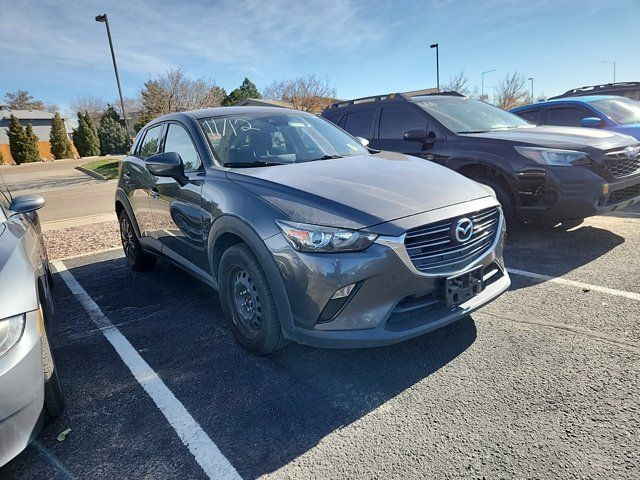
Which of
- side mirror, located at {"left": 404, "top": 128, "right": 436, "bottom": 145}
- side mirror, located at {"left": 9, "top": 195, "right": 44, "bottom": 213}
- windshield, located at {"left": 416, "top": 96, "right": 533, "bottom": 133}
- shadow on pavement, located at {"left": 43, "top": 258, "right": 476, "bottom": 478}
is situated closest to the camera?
shadow on pavement, located at {"left": 43, "top": 258, "right": 476, "bottom": 478}

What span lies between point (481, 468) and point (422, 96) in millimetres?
5321

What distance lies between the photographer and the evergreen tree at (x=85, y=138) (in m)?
38.7

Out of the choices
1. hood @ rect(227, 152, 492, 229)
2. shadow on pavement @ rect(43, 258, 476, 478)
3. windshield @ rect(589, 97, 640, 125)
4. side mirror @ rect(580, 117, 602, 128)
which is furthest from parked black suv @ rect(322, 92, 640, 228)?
windshield @ rect(589, 97, 640, 125)

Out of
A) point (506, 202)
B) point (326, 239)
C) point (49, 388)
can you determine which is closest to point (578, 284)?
point (506, 202)

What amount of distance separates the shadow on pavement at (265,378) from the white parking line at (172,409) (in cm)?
4

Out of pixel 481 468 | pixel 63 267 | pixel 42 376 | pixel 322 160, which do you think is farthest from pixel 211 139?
pixel 63 267

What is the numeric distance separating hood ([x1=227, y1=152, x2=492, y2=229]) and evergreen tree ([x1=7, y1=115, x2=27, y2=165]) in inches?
1630

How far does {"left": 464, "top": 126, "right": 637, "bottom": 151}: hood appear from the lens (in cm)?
461

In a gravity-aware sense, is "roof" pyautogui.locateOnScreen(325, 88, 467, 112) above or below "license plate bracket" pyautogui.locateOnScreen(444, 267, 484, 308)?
above

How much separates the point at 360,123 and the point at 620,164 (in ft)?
11.6

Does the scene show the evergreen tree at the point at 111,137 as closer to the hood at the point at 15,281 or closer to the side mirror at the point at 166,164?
the side mirror at the point at 166,164

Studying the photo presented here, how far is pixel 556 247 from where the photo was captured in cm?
495

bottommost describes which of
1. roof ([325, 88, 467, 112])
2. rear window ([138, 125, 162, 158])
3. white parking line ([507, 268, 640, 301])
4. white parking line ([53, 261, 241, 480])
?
white parking line ([53, 261, 241, 480])

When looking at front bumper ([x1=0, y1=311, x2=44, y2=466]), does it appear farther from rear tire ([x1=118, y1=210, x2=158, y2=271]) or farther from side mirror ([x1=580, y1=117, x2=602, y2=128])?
side mirror ([x1=580, y1=117, x2=602, y2=128])
